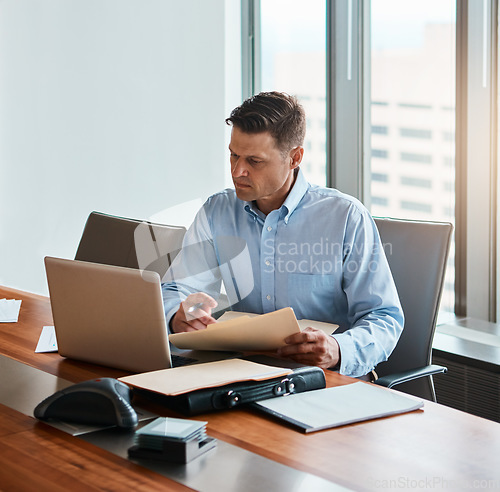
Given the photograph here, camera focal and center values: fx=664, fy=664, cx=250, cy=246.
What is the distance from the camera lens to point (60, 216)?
3543mm

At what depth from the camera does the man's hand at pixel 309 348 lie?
140cm

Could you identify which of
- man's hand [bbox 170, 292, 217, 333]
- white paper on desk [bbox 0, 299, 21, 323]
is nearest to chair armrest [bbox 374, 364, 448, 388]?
man's hand [bbox 170, 292, 217, 333]

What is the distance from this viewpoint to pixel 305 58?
12.3 ft

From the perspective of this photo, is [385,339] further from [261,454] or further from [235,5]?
[235,5]

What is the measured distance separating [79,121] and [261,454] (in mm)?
2887

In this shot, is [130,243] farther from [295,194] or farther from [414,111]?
[414,111]

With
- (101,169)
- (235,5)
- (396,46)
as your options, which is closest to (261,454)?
(396,46)

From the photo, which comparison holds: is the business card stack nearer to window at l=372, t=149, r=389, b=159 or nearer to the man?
the man

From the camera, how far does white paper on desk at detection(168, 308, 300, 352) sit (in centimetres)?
132

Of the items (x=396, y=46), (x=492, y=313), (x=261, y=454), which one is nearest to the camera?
(x=261, y=454)

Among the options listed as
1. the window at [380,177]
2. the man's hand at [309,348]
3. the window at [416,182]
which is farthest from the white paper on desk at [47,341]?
the window at [380,177]

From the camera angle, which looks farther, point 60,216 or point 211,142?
point 211,142

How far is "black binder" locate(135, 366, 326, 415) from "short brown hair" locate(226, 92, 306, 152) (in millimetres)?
797

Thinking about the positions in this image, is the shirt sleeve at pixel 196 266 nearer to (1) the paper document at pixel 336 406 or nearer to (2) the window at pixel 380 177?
(1) the paper document at pixel 336 406
